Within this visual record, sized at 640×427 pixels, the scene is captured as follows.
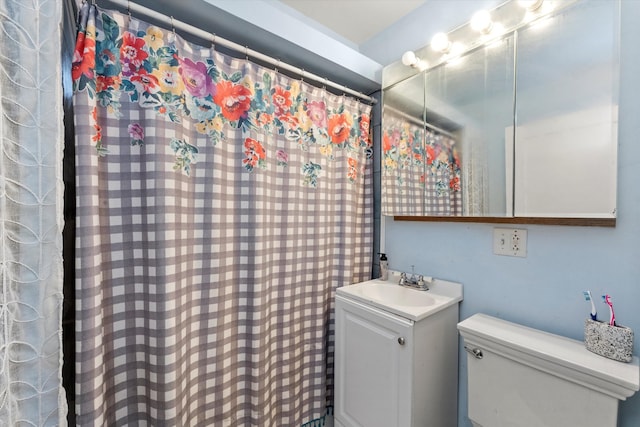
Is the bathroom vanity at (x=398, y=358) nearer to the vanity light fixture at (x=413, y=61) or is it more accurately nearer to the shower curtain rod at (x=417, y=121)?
the shower curtain rod at (x=417, y=121)

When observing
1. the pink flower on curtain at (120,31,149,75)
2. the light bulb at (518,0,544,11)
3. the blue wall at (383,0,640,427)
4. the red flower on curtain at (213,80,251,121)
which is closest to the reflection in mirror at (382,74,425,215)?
the blue wall at (383,0,640,427)

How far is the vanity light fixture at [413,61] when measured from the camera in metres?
1.39

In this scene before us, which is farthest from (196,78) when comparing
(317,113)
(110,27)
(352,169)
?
(352,169)

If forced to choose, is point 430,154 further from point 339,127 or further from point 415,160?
point 339,127

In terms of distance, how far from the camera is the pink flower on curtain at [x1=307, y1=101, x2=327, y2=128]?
145 centimetres

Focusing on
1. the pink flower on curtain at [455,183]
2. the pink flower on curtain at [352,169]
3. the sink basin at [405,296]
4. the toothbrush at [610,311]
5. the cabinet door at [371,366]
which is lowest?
the cabinet door at [371,366]

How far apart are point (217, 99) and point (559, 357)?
161 cm

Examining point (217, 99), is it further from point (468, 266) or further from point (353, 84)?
point (468, 266)

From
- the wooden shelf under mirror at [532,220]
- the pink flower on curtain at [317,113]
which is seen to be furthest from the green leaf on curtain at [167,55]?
the wooden shelf under mirror at [532,220]

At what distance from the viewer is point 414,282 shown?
4.71 feet

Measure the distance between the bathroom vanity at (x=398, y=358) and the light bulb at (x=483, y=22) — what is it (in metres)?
1.20

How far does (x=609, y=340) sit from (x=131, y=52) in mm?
1939

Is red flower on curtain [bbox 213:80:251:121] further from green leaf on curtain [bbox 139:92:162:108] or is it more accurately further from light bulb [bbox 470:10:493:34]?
light bulb [bbox 470:10:493:34]

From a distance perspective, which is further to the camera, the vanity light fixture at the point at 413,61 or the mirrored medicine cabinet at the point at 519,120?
the vanity light fixture at the point at 413,61
